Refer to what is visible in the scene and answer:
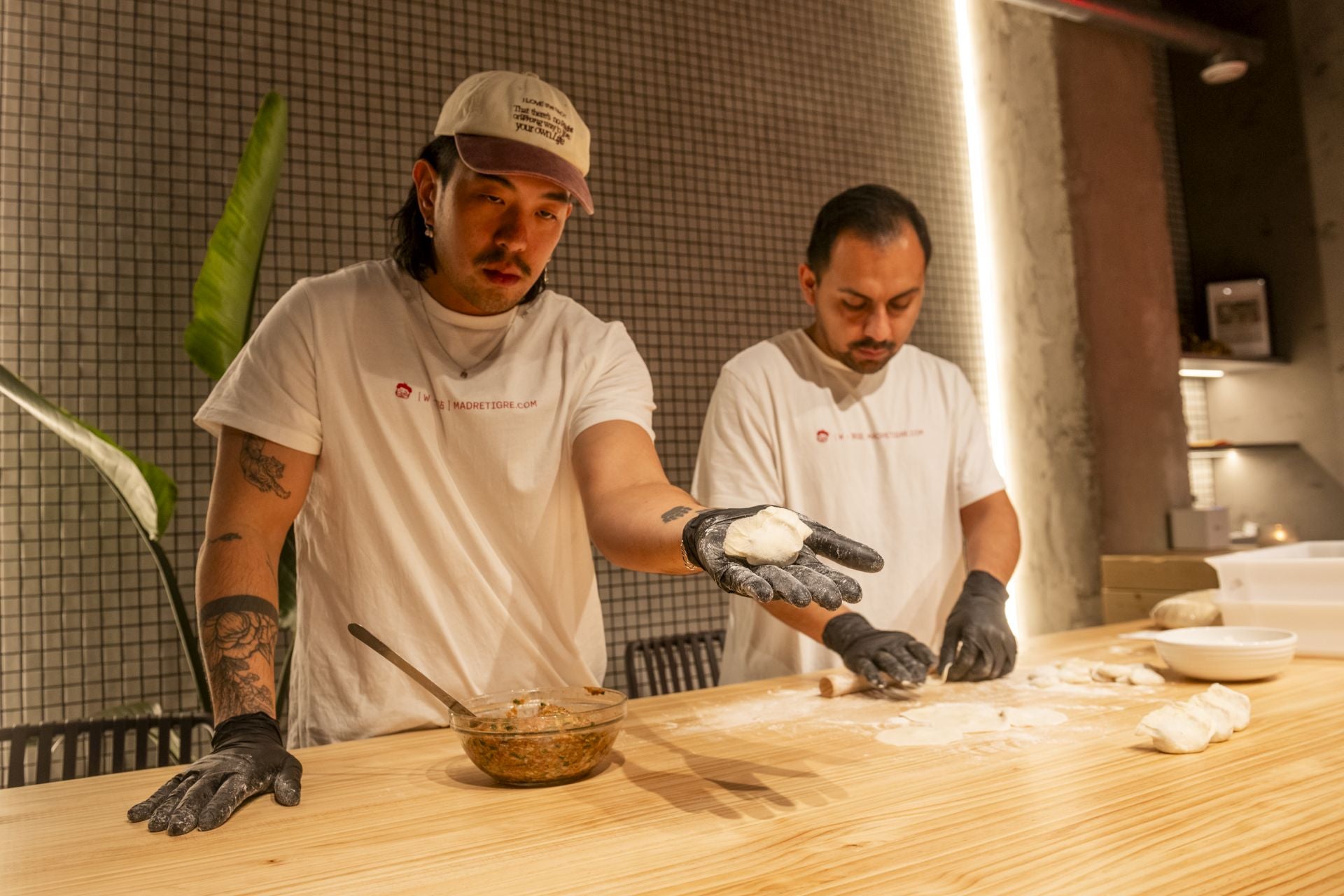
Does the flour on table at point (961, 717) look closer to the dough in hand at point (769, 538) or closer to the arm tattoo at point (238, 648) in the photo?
the dough in hand at point (769, 538)

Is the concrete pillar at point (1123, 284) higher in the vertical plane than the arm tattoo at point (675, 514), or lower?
higher

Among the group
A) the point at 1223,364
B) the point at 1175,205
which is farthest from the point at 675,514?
the point at 1175,205

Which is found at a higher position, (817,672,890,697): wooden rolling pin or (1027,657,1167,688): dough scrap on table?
(817,672,890,697): wooden rolling pin

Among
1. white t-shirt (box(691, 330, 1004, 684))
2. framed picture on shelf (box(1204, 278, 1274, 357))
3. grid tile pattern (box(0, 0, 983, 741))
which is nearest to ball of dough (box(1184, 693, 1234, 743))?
white t-shirt (box(691, 330, 1004, 684))

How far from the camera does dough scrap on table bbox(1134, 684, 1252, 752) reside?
3.43 ft

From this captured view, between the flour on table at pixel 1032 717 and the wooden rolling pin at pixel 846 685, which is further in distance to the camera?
the wooden rolling pin at pixel 846 685

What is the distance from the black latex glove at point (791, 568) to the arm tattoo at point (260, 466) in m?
0.69

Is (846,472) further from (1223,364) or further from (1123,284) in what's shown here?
(1223,364)

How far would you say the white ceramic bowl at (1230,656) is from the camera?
137 cm

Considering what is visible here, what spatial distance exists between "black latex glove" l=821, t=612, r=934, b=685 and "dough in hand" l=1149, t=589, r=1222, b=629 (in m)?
0.61

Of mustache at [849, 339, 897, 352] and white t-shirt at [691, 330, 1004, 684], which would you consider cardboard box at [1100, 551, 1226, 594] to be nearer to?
white t-shirt at [691, 330, 1004, 684]

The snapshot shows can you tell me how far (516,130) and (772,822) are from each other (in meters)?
1.01

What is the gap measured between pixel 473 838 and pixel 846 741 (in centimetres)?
50

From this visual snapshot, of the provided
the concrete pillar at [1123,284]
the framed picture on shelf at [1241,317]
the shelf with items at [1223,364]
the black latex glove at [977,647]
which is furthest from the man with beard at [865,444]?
the framed picture on shelf at [1241,317]
